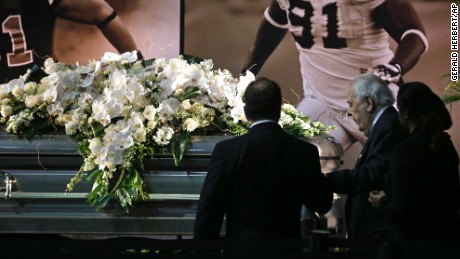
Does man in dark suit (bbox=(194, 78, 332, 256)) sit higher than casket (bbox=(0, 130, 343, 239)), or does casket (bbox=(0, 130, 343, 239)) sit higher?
man in dark suit (bbox=(194, 78, 332, 256))

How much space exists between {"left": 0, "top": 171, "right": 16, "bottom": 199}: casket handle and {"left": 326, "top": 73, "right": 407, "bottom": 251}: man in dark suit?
5.59 feet

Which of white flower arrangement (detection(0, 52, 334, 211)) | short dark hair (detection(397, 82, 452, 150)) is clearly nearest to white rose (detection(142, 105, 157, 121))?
white flower arrangement (detection(0, 52, 334, 211))

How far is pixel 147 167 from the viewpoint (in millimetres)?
4934

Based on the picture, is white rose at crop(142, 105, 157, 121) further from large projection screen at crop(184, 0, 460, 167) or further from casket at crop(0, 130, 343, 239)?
large projection screen at crop(184, 0, 460, 167)

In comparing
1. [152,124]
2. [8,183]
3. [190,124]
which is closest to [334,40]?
[190,124]

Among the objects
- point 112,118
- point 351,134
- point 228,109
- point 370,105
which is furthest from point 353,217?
point 351,134

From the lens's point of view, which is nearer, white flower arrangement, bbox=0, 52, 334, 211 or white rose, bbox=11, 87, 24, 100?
white flower arrangement, bbox=0, 52, 334, 211

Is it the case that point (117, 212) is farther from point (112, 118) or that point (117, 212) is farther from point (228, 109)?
point (228, 109)

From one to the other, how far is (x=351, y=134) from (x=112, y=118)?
3135 mm

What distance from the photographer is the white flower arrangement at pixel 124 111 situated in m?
4.86

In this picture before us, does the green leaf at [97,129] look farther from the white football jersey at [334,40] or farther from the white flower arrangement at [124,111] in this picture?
the white football jersey at [334,40]

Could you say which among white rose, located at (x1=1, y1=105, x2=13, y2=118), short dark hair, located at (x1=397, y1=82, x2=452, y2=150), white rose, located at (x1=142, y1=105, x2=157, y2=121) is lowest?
white rose, located at (x1=1, y1=105, x2=13, y2=118)

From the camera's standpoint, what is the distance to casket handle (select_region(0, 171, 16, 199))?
4918mm

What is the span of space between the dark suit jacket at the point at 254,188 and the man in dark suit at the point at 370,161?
0.38 m
